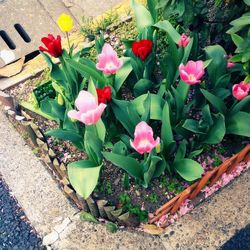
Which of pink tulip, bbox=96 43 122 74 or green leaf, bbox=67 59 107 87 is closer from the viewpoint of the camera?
pink tulip, bbox=96 43 122 74

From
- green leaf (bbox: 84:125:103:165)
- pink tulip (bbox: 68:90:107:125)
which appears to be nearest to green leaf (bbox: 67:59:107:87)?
green leaf (bbox: 84:125:103:165)

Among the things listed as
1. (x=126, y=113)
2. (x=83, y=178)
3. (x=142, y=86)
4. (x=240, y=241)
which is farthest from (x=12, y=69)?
(x=240, y=241)

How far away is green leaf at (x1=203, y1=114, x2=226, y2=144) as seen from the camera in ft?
7.57

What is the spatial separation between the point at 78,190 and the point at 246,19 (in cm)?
110

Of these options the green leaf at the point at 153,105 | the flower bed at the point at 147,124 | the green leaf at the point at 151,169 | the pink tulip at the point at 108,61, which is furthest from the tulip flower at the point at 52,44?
the green leaf at the point at 151,169

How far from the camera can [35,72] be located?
3.05m

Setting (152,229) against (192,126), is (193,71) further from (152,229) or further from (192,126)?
(152,229)

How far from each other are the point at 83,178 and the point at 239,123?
33.5 inches

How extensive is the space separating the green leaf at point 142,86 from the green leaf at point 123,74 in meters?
0.08

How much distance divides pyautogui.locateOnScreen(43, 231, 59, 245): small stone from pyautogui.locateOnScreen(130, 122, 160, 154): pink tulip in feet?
2.77

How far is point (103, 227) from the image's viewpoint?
2.50 m

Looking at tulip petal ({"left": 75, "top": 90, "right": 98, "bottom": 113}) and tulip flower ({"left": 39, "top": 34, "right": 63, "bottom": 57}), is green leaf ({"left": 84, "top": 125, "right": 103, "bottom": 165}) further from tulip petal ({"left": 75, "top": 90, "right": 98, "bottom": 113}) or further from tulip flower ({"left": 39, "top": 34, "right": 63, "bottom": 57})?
tulip flower ({"left": 39, "top": 34, "right": 63, "bottom": 57})

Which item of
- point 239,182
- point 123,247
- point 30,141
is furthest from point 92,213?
point 239,182

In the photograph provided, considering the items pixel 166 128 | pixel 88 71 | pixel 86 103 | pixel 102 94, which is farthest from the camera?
pixel 88 71
